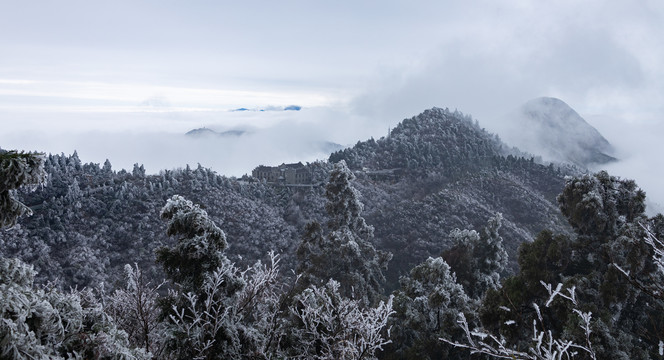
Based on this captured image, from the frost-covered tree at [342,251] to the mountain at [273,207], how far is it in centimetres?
1015

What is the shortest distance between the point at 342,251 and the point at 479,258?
685 centimetres

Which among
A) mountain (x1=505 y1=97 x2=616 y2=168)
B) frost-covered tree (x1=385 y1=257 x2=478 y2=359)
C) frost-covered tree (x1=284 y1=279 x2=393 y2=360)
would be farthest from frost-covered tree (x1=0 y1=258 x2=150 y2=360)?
mountain (x1=505 y1=97 x2=616 y2=168)

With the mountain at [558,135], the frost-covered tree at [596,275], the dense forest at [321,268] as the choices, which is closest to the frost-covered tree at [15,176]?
the dense forest at [321,268]

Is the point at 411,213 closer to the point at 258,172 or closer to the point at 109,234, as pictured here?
the point at 258,172

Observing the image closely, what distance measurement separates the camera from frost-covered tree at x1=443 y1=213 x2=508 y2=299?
69.8 feet

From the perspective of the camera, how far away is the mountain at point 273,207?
103 ft

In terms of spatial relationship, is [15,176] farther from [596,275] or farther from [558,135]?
[558,135]

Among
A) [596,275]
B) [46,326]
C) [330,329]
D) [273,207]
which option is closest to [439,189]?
[273,207]

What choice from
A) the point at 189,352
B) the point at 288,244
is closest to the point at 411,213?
the point at 288,244

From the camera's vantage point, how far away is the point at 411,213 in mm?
45594

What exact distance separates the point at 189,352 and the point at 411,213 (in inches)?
1511

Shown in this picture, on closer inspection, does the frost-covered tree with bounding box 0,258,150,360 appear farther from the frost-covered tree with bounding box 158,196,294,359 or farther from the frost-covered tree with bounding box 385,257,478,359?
the frost-covered tree with bounding box 385,257,478,359

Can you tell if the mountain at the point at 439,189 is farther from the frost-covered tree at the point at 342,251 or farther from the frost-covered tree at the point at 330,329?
the frost-covered tree at the point at 330,329

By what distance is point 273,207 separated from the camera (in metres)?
46.2
